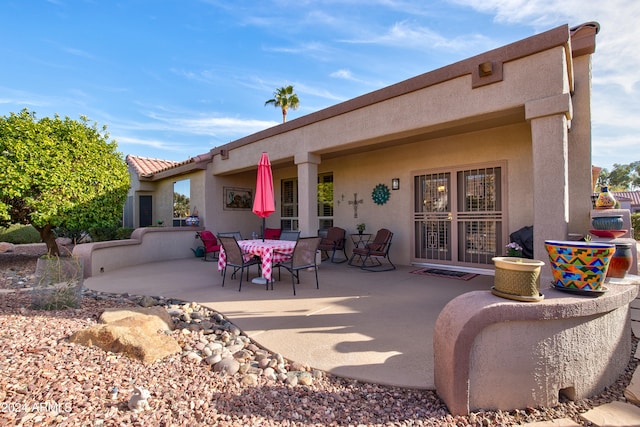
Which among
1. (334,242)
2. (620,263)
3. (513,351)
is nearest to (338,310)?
(513,351)

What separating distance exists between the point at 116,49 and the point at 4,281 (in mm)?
6070

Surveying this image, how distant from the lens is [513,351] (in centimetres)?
204

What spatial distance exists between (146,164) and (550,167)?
14.8 metres

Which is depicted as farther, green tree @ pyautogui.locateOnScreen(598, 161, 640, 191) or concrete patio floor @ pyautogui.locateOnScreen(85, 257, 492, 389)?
green tree @ pyautogui.locateOnScreen(598, 161, 640, 191)

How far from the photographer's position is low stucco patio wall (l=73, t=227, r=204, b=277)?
7035 millimetres

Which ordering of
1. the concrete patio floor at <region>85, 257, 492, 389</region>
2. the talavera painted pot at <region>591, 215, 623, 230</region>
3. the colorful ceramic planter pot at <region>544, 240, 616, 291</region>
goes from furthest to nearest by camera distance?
1. the talavera painted pot at <region>591, 215, 623, 230</region>
2. the concrete patio floor at <region>85, 257, 492, 389</region>
3. the colorful ceramic planter pot at <region>544, 240, 616, 291</region>

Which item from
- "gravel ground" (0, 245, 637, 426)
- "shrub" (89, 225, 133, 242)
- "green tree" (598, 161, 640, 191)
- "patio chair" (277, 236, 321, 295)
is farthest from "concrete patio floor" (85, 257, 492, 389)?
"green tree" (598, 161, 640, 191)

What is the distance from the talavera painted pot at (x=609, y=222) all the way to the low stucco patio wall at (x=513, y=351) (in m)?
1.90

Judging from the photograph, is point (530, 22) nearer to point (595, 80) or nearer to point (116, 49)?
point (595, 80)

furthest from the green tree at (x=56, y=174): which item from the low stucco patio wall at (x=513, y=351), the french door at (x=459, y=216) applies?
the low stucco patio wall at (x=513, y=351)

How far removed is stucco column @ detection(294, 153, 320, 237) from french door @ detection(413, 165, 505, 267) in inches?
98.9

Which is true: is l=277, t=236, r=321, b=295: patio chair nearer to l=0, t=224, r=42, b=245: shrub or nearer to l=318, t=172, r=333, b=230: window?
l=318, t=172, r=333, b=230: window

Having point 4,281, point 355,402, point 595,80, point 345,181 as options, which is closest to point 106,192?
point 4,281

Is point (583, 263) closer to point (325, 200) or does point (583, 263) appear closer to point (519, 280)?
point (519, 280)
